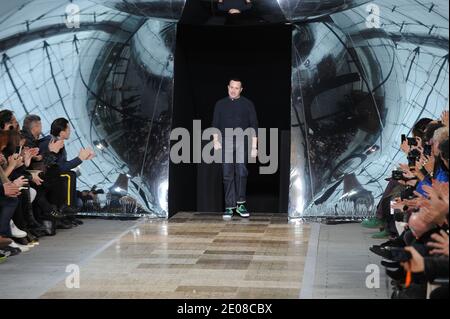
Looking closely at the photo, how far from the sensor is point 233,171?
999 centimetres

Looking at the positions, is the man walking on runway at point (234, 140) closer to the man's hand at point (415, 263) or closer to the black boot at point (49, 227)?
the black boot at point (49, 227)

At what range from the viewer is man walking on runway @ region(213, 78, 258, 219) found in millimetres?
9938

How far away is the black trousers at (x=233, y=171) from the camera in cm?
997

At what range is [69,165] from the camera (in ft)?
29.6

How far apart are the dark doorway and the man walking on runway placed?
0.43 metres

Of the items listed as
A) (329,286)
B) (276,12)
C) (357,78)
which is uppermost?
(276,12)

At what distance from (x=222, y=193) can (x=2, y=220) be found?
12.6ft

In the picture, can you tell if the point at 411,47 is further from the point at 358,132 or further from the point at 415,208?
the point at 415,208

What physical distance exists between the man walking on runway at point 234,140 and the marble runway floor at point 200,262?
1.39 ft

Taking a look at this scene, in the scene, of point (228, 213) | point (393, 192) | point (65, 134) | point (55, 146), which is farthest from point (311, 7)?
point (55, 146)

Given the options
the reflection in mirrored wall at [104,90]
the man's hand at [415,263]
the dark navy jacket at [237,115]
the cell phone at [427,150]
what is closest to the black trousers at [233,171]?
the dark navy jacket at [237,115]

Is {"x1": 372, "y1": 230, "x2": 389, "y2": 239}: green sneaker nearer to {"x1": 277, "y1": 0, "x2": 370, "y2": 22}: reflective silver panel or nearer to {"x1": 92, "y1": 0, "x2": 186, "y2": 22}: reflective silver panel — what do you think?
{"x1": 277, "y1": 0, "x2": 370, "y2": 22}: reflective silver panel

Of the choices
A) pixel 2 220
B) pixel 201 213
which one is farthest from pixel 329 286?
pixel 201 213

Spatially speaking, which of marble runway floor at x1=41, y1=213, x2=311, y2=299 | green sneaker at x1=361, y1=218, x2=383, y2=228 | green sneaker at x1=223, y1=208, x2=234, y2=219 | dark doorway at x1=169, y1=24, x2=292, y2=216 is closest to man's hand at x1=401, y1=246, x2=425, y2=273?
marble runway floor at x1=41, y1=213, x2=311, y2=299
